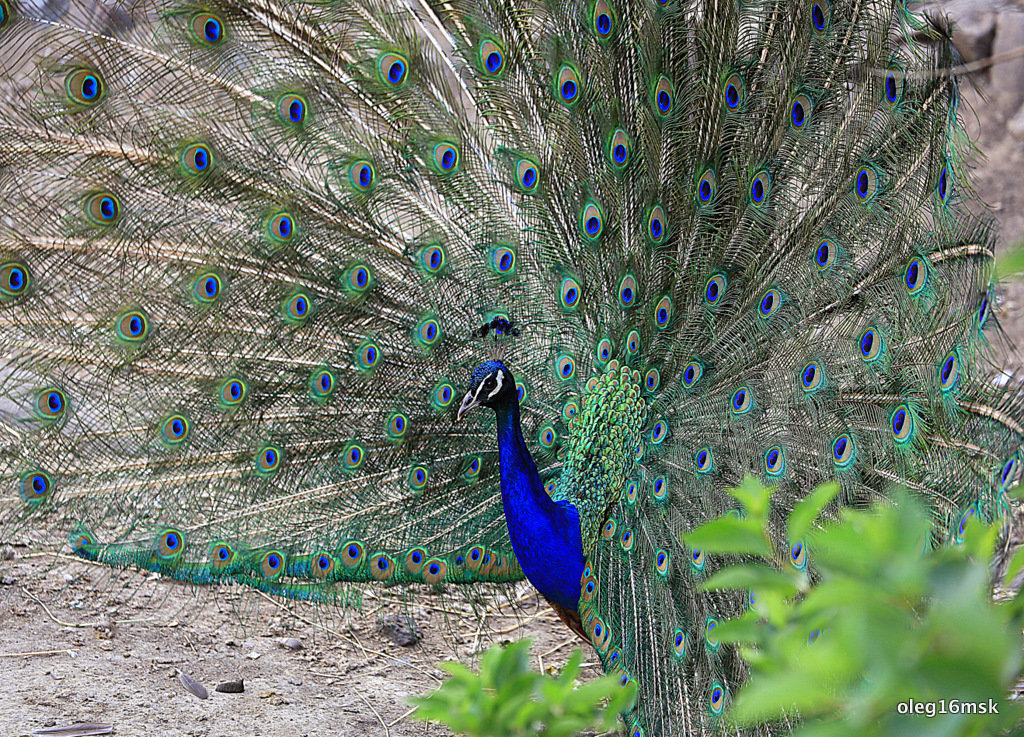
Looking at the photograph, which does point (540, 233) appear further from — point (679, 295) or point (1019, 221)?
point (1019, 221)

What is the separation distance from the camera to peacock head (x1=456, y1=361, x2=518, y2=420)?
228cm

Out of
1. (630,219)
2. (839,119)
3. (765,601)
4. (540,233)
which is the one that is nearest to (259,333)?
(540,233)

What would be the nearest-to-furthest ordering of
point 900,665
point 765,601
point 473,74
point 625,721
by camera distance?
point 900,665 → point 765,601 → point 625,721 → point 473,74

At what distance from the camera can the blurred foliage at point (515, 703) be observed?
48 cm

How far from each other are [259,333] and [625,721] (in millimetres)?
1450

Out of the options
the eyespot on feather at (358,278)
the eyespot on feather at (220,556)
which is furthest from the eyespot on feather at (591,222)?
the eyespot on feather at (220,556)

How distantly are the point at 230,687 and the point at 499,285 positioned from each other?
150cm

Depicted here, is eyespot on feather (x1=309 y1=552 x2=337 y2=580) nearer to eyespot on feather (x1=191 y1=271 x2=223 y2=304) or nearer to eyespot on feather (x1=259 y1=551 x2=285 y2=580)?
eyespot on feather (x1=259 y1=551 x2=285 y2=580)

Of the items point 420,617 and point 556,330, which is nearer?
point 556,330

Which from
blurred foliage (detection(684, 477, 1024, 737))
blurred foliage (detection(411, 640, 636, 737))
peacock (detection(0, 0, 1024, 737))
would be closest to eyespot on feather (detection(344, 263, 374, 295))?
peacock (detection(0, 0, 1024, 737))

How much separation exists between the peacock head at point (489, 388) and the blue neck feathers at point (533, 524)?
3 cm

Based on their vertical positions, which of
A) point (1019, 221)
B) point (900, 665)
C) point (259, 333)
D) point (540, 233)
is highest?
point (1019, 221)

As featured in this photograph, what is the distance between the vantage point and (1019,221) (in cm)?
559

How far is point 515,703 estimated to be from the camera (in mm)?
489
